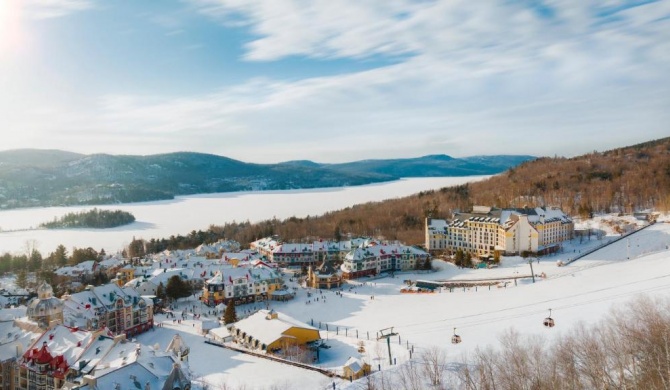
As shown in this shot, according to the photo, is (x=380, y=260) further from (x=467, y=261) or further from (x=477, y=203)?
(x=477, y=203)

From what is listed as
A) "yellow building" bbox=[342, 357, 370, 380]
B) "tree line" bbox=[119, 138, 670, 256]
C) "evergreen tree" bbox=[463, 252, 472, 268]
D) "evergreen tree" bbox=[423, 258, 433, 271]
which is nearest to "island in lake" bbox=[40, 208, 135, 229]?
"tree line" bbox=[119, 138, 670, 256]

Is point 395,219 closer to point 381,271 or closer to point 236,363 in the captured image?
point 381,271

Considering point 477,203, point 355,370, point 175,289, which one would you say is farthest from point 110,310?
point 477,203

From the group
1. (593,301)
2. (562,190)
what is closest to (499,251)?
(593,301)

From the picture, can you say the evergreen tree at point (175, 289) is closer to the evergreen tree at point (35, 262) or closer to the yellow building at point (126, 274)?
the yellow building at point (126, 274)

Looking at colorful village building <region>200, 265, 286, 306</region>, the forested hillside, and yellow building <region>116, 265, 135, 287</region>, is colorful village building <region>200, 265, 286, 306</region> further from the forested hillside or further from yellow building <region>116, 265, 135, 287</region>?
the forested hillside
